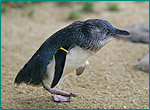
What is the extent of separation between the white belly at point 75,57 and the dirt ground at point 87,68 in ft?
1.70

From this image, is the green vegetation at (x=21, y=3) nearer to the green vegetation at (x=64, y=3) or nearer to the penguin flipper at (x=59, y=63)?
the green vegetation at (x=64, y=3)

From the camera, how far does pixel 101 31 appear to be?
2.29m

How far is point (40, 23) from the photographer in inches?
224

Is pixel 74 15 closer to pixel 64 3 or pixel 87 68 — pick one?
pixel 64 3

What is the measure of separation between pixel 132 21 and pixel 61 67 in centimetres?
359

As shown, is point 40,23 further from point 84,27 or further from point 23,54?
point 84,27

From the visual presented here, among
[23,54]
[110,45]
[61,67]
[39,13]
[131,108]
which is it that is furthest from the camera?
[39,13]

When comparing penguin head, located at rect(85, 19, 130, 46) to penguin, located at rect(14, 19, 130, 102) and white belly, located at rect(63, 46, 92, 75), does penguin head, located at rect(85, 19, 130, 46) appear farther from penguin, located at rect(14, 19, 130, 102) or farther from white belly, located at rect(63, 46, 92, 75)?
white belly, located at rect(63, 46, 92, 75)

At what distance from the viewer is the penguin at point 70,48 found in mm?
2285

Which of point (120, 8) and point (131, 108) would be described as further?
point (120, 8)

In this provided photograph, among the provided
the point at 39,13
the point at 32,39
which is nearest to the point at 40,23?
the point at 39,13

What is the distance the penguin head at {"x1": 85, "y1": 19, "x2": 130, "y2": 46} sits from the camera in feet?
7.51

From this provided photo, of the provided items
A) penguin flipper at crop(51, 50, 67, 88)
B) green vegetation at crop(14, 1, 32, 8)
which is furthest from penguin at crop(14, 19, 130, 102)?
green vegetation at crop(14, 1, 32, 8)

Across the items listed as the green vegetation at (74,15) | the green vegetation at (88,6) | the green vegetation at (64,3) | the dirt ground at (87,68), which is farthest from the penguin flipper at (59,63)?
the green vegetation at (64,3)
